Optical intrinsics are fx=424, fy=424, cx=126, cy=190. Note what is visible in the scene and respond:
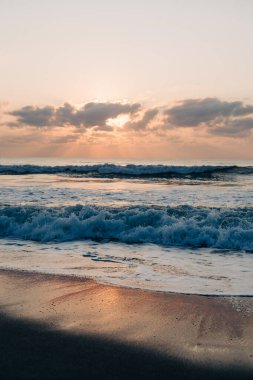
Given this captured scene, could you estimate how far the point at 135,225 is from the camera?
12.0m

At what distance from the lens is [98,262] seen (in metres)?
8.16

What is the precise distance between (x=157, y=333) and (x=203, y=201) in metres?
13.2

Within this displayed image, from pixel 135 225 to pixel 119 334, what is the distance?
7557 millimetres

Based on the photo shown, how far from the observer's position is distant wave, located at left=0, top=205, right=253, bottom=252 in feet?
34.6

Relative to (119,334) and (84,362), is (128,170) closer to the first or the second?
(119,334)

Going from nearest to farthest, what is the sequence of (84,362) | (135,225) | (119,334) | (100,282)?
(84,362) → (119,334) → (100,282) → (135,225)

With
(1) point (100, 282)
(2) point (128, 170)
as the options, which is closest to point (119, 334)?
(1) point (100, 282)

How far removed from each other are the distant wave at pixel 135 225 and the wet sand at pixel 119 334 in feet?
14.8

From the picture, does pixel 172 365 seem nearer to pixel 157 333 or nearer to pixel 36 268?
pixel 157 333

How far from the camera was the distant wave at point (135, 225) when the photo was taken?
34.6ft

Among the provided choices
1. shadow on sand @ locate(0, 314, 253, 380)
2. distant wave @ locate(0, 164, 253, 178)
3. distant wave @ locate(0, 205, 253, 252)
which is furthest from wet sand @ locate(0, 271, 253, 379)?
distant wave @ locate(0, 164, 253, 178)

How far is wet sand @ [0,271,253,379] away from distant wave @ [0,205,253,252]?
451cm

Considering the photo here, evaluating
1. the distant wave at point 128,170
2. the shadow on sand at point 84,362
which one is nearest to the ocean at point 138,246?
the shadow on sand at point 84,362

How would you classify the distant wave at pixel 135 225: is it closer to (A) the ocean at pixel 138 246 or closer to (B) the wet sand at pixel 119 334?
(A) the ocean at pixel 138 246
